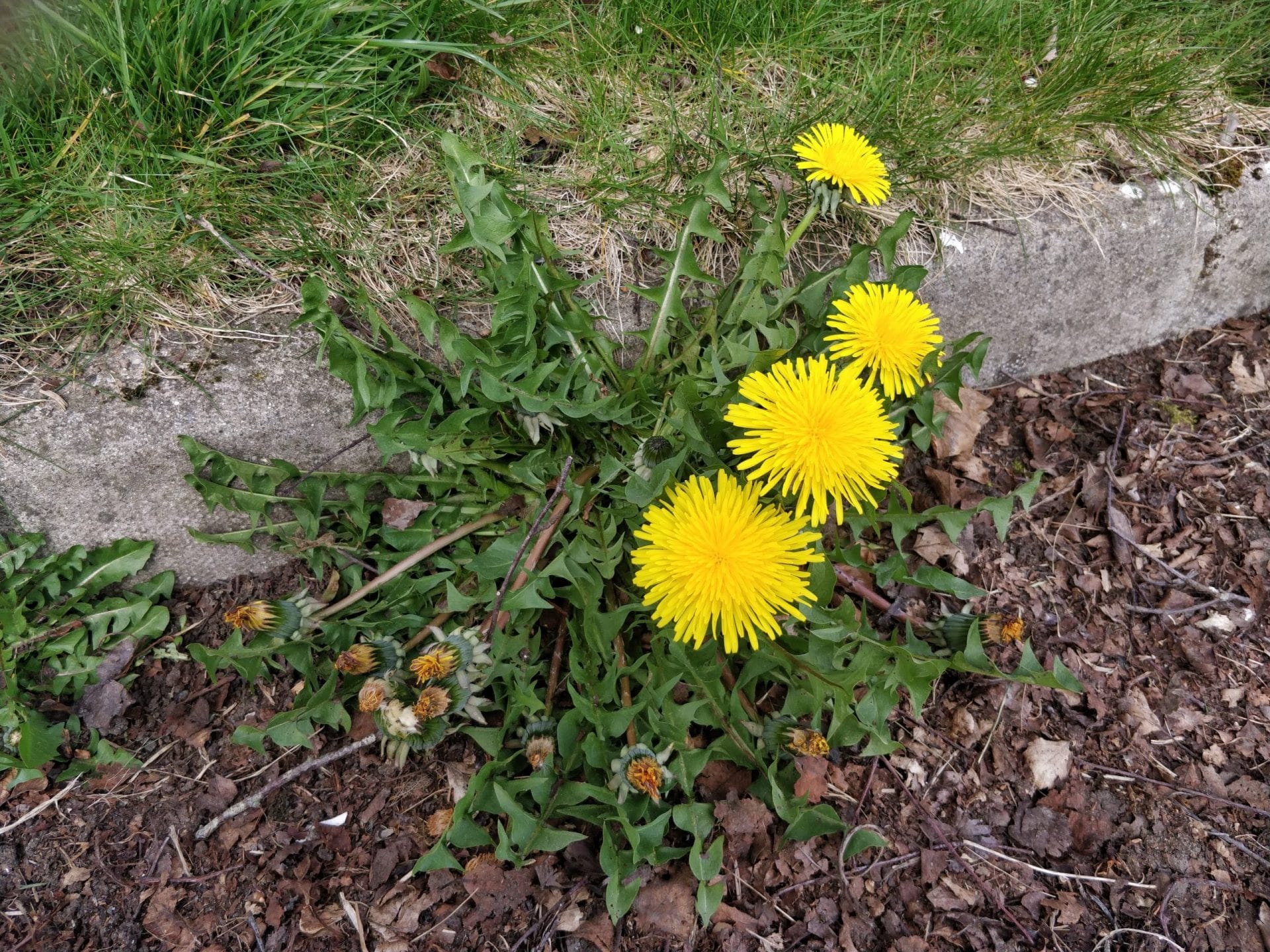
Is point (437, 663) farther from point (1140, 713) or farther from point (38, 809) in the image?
point (1140, 713)

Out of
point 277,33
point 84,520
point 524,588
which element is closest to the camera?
point 524,588

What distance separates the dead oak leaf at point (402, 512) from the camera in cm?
194

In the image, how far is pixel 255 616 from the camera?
167 centimetres

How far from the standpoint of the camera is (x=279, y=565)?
2076mm

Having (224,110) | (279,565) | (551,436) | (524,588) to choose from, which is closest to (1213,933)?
(524,588)

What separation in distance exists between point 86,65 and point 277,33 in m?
0.43

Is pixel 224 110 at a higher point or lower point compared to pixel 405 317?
higher

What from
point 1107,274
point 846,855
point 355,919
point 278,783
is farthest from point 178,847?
point 1107,274

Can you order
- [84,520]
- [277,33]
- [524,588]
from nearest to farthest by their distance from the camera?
[524,588] < [84,520] < [277,33]

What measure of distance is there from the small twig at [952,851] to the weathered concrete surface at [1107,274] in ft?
4.05

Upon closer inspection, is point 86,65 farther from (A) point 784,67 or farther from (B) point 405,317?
(A) point 784,67

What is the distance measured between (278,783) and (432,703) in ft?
1.78

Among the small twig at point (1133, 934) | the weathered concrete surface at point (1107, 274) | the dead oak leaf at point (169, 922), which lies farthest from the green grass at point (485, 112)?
the small twig at point (1133, 934)

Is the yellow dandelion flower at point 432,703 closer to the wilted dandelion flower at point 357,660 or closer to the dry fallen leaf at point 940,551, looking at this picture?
the wilted dandelion flower at point 357,660
